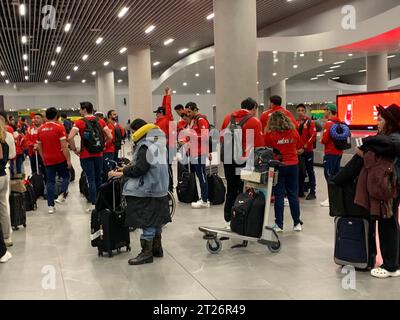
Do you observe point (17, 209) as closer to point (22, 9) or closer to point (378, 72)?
point (22, 9)

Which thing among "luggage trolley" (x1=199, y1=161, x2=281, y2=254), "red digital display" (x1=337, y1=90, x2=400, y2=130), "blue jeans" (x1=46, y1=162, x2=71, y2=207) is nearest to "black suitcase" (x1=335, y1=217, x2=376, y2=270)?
"luggage trolley" (x1=199, y1=161, x2=281, y2=254)

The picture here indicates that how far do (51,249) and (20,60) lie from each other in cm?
1857

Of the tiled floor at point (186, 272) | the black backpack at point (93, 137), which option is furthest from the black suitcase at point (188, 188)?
the tiled floor at point (186, 272)

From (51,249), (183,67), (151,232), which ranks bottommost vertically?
(51,249)

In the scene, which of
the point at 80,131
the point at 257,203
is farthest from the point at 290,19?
the point at 257,203

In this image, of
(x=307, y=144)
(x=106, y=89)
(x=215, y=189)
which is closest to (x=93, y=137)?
(x=215, y=189)

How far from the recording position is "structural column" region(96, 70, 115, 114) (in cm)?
2655

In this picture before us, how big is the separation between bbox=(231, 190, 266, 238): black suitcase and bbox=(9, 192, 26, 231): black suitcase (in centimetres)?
309

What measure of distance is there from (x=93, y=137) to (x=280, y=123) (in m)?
2.85

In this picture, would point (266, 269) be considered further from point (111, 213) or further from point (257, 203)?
point (111, 213)

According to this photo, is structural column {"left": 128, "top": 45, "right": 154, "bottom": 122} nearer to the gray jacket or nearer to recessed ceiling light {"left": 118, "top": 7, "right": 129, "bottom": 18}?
recessed ceiling light {"left": 118, "top": 7, "right": 129, "bottom": 18}

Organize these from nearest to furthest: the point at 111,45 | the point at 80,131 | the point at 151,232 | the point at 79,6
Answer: the point at 151,232, the point at 80,131, the point at 79,6, the point at 111,45

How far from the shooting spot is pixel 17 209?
616 cm

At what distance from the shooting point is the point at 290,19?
16.2 metres
